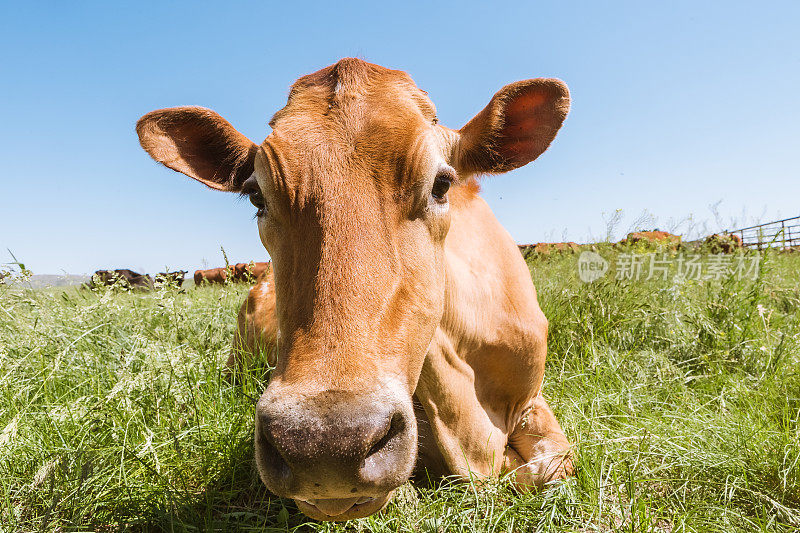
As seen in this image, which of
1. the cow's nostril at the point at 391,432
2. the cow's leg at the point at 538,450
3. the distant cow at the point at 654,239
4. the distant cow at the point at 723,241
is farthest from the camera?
the distant cow at the point at 654,239

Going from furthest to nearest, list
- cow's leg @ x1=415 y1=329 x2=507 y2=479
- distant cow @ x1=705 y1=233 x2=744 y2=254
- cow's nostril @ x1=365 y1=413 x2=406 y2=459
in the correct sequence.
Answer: distant cow @ x1=705 y1=233 x2=744 y2=254 < cow's leg @ x1=415 y1=329 x2=507 y2=479 < cow's nostril @ x1=365 y1=413 x2=406 y2=459

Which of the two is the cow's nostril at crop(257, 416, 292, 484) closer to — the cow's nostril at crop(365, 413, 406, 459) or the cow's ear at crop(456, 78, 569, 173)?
the cow's nostril at crop(365, 413, 406, 459)

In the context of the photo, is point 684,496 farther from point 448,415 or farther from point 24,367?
point 24,367

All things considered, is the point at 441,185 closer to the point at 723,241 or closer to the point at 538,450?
the point at 538,450

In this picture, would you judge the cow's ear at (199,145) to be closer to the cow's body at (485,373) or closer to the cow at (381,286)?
the cow at (381,286)

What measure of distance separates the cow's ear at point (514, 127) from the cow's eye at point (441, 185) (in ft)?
1.52

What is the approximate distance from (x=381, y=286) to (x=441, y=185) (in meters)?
0.61

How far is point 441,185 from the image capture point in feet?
6.50

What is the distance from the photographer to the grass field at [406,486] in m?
2.06

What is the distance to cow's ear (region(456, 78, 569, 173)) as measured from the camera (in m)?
2.38

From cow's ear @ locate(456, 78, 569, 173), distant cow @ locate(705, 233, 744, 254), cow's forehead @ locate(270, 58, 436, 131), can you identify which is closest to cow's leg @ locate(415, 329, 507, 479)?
cow's ear @ locate(456, 78, 569, 173)

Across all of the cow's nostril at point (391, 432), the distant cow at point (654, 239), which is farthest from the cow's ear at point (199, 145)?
the distant cow at point (654, 239)

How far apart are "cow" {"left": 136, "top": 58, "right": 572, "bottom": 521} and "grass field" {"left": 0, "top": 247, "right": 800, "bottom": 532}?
1.09ft

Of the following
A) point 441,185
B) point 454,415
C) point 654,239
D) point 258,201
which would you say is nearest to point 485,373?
point 454,415
